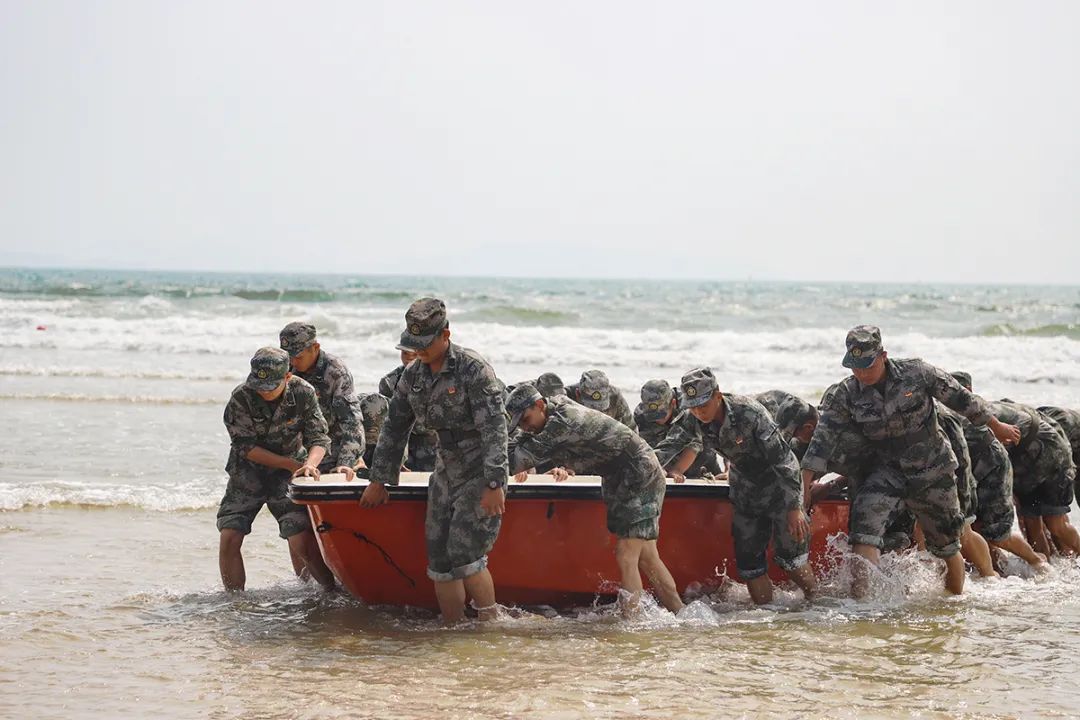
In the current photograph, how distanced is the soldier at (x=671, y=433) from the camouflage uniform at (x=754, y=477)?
0.79ft

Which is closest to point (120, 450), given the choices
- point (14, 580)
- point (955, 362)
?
point (14, 580)

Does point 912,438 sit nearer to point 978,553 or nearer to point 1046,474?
point 978,553

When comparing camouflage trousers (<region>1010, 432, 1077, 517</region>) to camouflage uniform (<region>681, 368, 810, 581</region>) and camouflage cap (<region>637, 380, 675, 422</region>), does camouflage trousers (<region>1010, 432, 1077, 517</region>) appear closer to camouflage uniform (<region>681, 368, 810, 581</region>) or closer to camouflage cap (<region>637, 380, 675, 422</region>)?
camouflage uniform (<region>681, 368, 810, 581</region>)

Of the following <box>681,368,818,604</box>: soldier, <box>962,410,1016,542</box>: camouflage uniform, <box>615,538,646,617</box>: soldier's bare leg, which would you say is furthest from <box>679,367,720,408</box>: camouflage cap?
<box>962,410,1016,542</box>: camouflage uniform

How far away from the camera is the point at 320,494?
6.64 metres

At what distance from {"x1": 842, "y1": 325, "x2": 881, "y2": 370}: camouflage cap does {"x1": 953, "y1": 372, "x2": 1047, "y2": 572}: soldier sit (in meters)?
1.44

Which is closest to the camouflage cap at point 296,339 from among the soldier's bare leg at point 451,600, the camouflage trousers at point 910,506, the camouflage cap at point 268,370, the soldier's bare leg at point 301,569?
the camouflage cap at point 268,370

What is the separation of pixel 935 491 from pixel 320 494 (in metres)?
3.56

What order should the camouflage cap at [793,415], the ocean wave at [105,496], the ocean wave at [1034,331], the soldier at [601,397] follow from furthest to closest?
1. the ocean wave at [1034,331]
2. the ocean wave at [105,496]
3. the soldier at [601,397]
4. the camouflage cap at [793,415]

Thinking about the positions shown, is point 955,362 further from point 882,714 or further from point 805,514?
point 882,714

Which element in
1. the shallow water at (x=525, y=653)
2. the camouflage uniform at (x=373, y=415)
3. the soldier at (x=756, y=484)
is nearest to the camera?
the shallow water at (x=525, y=653)

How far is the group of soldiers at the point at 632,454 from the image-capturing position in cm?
643

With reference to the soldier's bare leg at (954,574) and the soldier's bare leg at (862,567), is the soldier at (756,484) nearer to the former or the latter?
the soldier's bare leg at (862,567)

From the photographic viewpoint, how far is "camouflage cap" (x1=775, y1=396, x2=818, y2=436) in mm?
7887
